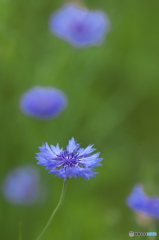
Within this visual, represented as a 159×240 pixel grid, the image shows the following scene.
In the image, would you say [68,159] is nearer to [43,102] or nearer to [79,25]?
[43,102]

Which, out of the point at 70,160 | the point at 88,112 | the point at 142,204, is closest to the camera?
the point at 70,160

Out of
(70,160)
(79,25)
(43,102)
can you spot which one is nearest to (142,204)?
(70,160)

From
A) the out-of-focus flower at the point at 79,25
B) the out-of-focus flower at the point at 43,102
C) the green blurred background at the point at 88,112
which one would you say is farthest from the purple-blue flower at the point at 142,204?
the out-of-focus flower at the point at 79,25

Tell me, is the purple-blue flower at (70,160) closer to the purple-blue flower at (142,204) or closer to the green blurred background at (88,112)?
the purple-blue flower at (142,204)

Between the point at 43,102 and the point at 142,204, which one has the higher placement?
the point at 43,102

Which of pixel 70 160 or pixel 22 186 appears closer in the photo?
pixel 70 160

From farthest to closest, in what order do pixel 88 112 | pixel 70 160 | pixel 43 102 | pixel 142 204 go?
pixel 88 112, pixel 43 102, pixel 142 204, pixel 70 160

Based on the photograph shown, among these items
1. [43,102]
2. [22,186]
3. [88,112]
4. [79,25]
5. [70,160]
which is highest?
[79,25]

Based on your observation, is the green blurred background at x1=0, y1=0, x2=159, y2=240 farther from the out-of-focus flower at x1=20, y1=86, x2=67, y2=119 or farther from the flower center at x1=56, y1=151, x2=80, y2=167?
the flower center at x1=56, y1=151, x2=80, y2=167
